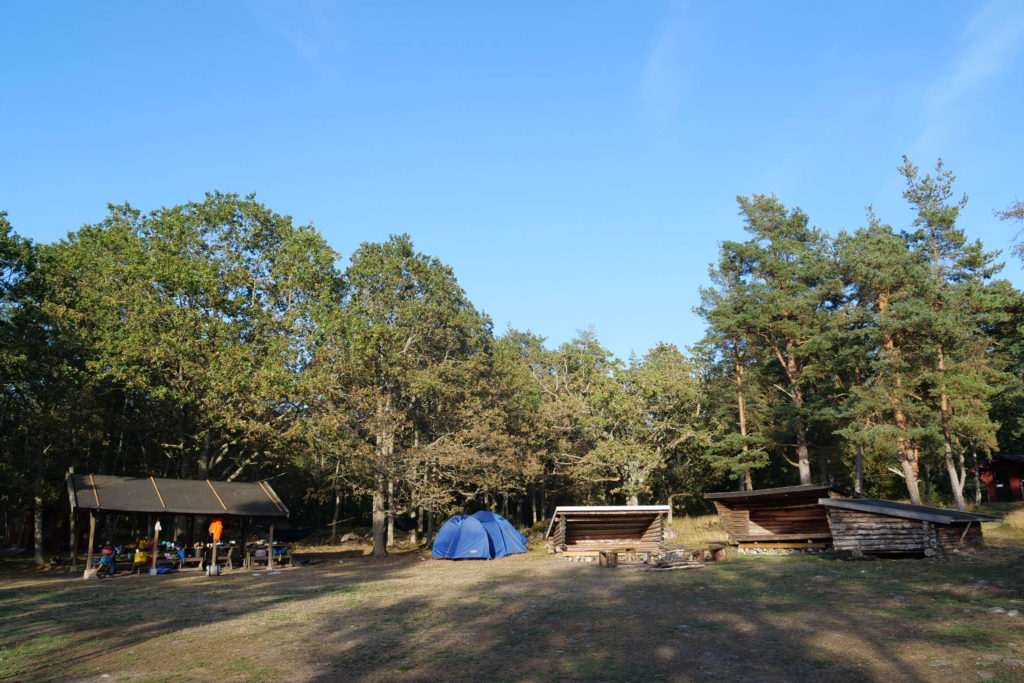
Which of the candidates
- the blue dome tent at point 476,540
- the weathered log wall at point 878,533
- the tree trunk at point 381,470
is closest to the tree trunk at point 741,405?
the blue dome tent at point 476,540

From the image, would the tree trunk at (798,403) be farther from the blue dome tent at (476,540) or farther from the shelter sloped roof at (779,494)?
the blue dome tent at (476,540)

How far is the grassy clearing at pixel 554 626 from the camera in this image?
916 cm

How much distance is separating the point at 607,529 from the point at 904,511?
13.6 m

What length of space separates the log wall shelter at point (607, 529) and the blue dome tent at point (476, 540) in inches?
86.8

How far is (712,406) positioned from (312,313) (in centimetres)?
2929

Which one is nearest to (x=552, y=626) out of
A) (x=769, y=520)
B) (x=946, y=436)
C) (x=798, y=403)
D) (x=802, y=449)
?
(x=769, y=520)

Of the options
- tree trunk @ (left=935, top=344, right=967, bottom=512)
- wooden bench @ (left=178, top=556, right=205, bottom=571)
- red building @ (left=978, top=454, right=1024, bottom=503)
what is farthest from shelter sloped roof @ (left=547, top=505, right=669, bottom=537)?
red building @ (left=978, top=454, right=1024, bottom=503)

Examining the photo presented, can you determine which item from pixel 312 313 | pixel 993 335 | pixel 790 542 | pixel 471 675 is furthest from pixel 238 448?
pixel 993 335

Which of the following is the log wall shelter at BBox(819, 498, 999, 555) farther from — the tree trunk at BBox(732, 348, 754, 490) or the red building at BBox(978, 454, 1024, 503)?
the red building at BBox(978, 454, 1024, 503)

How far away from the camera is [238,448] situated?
3906 cm

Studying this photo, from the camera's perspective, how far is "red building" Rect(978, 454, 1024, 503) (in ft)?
157

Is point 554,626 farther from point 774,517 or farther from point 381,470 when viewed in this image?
point 381,470

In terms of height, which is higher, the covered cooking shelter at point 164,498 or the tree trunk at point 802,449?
the tree trunk at point 802,449

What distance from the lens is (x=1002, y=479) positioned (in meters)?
49.2
